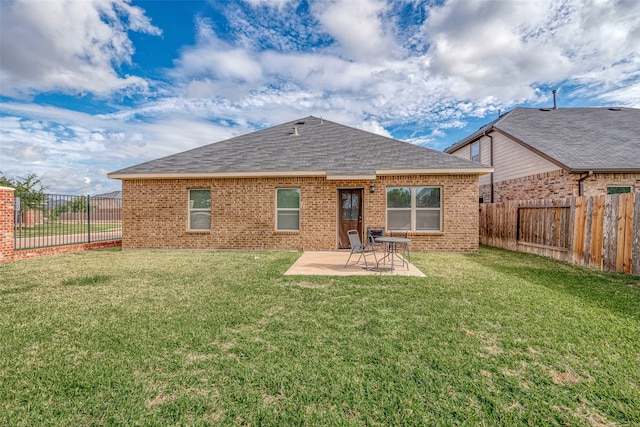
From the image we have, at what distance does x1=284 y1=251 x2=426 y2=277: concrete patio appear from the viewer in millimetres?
6656

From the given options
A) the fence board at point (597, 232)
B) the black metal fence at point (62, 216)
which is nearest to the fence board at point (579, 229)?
the fence board at point (597, 232)

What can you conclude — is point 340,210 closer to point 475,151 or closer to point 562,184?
point 562,184

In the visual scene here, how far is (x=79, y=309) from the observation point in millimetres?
4359

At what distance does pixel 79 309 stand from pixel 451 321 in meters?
5.69

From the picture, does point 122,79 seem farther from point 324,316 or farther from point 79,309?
point 324,316

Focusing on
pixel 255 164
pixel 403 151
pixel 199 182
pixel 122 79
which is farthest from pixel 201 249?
pixel 122 79

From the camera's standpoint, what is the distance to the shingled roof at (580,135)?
11.2 m

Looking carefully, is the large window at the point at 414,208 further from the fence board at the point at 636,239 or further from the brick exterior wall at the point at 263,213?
the fence board at the point at 636,239

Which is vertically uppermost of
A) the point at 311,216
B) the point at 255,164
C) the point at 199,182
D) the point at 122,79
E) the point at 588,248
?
the point at 122,79

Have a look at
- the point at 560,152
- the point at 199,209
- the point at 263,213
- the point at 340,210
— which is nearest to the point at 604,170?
the point at 560,152

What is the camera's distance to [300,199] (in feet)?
34.1

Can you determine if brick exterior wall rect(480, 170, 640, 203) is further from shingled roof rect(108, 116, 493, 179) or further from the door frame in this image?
the door frame

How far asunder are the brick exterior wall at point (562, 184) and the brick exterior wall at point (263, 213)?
466 centimetres

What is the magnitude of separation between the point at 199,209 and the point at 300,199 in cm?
406
